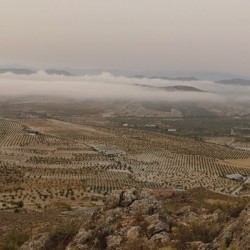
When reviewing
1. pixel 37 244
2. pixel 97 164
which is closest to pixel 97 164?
pixel 97 164

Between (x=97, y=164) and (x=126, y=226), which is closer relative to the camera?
(x=126, y=226)

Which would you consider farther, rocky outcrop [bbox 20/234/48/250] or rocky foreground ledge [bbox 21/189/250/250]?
rocky outcrop [bbox 20/234/48/250]

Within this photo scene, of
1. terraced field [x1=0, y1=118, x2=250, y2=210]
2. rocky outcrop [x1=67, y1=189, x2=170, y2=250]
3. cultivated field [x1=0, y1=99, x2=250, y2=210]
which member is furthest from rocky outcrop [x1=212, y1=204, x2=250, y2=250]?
terraced field [x1=0, y1=118, x2=250, y2=210]

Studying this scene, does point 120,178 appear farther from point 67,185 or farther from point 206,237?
point 206,237

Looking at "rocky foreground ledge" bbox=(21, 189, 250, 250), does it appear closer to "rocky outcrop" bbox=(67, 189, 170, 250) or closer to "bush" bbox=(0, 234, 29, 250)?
"rocky outcrop" bbox=(67, 189, 170, 250)

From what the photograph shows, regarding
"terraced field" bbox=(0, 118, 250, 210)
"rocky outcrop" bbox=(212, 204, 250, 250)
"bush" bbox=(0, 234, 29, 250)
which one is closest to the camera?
"rocky outcrop" bbox=(212, 204, 250, 250)

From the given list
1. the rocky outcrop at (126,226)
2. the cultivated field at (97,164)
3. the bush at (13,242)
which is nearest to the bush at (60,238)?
the rocky outcrop at (126,226)

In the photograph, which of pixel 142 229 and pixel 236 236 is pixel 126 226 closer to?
pixel 142 229

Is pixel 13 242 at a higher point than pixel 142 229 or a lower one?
lower

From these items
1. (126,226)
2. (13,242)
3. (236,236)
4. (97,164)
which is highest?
(236,236)

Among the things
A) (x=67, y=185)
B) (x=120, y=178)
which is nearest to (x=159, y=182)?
(x=120, y=178)
